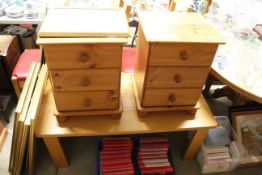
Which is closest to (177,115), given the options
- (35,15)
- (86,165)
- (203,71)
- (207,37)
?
(203,71)

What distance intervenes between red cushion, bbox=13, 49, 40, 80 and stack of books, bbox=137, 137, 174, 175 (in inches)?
34.2

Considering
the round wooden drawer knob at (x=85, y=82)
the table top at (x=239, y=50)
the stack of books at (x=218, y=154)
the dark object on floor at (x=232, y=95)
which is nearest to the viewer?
the round wooden drawer knob at (x=85, y=82)

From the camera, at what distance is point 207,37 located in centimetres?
85

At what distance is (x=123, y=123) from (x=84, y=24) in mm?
518

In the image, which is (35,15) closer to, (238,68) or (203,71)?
(203,71)

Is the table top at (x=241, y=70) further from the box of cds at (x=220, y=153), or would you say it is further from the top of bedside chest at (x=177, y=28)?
the box of cds at (x=220, y=153)

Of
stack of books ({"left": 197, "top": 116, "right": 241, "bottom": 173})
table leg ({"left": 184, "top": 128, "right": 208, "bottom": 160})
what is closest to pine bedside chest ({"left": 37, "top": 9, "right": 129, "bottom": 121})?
table leg ({"left": 184, "top": 128, "right": 208, "bottom": 160})

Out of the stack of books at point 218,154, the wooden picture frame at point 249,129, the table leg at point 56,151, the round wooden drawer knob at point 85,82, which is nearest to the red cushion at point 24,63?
the table leg at point 56,151

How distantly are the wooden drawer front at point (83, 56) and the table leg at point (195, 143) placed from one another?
2.06 ft

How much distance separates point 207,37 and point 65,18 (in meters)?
0.57

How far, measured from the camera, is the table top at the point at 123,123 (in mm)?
1038

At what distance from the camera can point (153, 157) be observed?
4.25ft

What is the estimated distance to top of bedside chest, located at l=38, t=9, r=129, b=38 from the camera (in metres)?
0.78

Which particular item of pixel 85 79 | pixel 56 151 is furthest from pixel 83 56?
pixel 56 151
